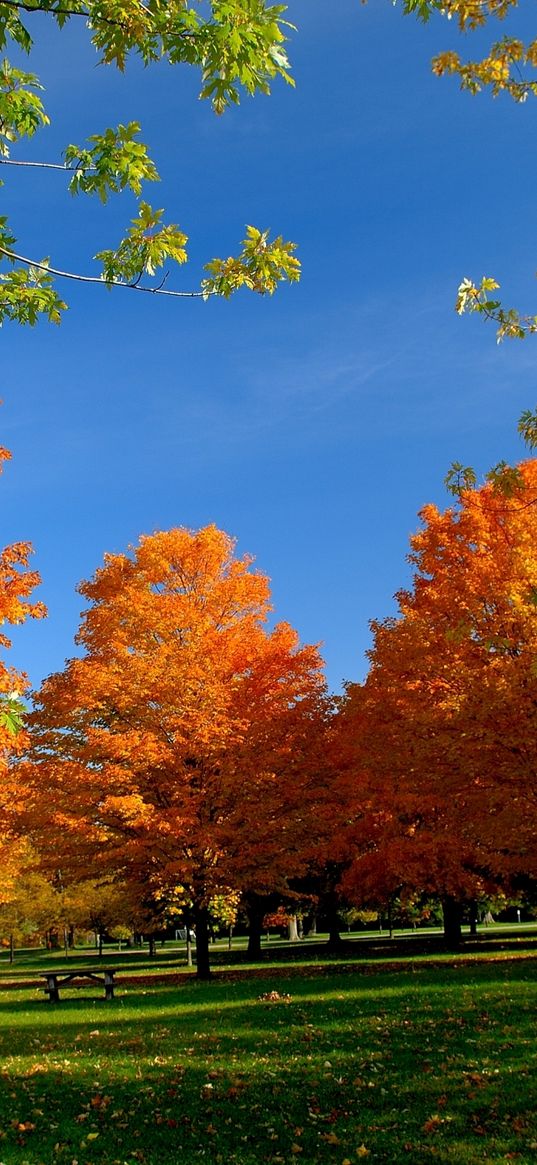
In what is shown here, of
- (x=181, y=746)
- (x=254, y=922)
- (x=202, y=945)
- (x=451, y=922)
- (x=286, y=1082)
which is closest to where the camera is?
(x=286, y=1082)

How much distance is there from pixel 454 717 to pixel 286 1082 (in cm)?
1025

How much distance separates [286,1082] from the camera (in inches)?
344

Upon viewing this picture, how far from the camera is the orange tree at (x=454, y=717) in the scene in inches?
689

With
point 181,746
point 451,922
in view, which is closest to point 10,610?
point 181,746

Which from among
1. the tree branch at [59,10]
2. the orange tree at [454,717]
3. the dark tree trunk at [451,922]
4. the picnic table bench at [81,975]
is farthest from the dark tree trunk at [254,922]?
the tree branch at [59,10]

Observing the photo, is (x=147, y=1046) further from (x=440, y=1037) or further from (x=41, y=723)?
(x=41, y=723)

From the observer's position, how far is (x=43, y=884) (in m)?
44.9

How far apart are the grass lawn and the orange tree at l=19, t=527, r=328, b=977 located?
6.31 meters

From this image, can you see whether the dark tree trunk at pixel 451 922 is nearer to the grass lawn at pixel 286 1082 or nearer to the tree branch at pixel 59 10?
the grass lawn at pixel 286 1082

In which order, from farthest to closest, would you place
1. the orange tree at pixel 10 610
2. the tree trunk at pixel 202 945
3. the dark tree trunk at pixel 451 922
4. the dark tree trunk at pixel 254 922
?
the dark tree trunk at pixel 254 922 < the dark tree trunk at pixel 451 922 < the tree trunk at pixel 202 945 < the orange tree at pixel 10 610

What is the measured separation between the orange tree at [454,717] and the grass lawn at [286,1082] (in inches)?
170

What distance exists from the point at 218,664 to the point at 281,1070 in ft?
49.1

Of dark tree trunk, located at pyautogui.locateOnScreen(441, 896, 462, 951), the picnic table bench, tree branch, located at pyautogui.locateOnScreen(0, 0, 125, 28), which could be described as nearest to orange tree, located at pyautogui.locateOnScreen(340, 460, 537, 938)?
dark tree trunk, located at pyautogui.locateOnScreen(441, 896, 462, 951)

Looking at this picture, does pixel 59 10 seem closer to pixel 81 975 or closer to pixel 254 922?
pixel 81 975
